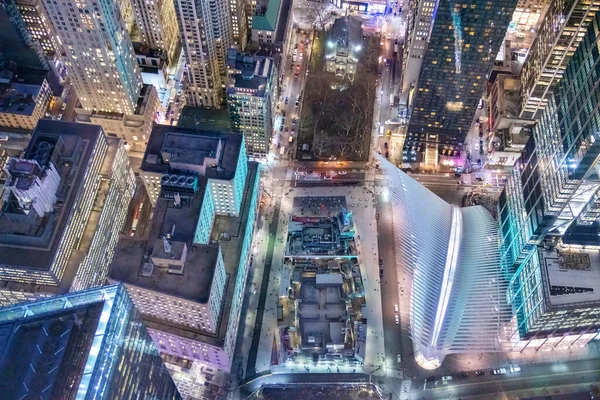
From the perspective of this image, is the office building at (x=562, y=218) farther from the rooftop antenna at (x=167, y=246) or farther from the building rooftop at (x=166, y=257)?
the rooftop antenna at (x=167, y=246)

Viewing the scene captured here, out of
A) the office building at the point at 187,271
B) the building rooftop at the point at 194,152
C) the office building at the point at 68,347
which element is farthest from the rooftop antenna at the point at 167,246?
the office building at the point at 68,347

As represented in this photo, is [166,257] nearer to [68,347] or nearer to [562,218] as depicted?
[68,347]

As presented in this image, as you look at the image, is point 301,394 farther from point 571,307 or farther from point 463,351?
point 571,307

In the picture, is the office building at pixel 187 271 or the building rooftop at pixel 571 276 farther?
the building rooftop at pixel 571 276

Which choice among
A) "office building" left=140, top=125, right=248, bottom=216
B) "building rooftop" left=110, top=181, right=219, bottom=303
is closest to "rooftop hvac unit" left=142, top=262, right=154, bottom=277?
"building rooftop" left=110, top=181, right=219, bottom=303

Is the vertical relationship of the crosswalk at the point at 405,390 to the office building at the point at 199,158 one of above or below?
below

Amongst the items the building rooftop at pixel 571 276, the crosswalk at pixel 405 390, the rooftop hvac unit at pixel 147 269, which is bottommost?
the crosswalk at pixel 405 390

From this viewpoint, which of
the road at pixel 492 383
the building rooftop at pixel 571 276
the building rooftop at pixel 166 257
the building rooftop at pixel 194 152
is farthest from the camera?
the road at pixel 492 383
